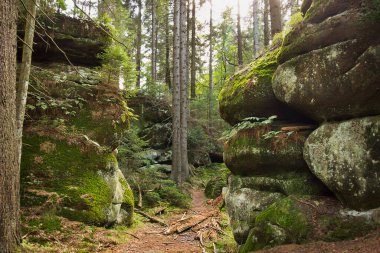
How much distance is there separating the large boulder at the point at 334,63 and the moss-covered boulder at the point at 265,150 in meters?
0.70

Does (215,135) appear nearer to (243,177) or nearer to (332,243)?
(243,177)

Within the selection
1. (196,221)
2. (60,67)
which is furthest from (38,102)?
(196,221)

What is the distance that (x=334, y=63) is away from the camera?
17.3 feet

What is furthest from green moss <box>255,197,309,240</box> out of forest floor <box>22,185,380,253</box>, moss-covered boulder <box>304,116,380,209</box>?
moss-covered boulder <box>304,116,380,209</box>

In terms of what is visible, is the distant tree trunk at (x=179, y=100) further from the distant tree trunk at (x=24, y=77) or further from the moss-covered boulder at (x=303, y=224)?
the moss-covered boulder at (x=303, y=224)

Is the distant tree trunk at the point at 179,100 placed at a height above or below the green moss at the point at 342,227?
above

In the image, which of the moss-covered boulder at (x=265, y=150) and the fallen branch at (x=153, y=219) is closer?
the moss-covered boulder at (x=265, y=150)

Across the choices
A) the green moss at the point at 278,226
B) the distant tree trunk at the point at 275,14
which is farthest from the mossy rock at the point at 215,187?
the green moss at the point at 278,226

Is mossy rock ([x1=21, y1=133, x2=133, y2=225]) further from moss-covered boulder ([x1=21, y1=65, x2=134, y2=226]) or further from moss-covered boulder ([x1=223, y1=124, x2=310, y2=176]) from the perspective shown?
moss-covered boulder ([x1=223, y1=124, x2=310, y2=176])

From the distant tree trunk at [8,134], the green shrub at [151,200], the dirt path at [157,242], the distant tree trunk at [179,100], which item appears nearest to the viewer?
the distant tree trunk at [8,134]

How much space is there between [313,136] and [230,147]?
2.26m

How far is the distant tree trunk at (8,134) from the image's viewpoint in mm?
4980

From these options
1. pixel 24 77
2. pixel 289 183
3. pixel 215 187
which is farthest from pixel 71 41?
pixel 215 187

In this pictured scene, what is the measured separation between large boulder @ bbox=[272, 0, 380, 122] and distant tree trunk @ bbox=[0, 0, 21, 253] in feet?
17.1
